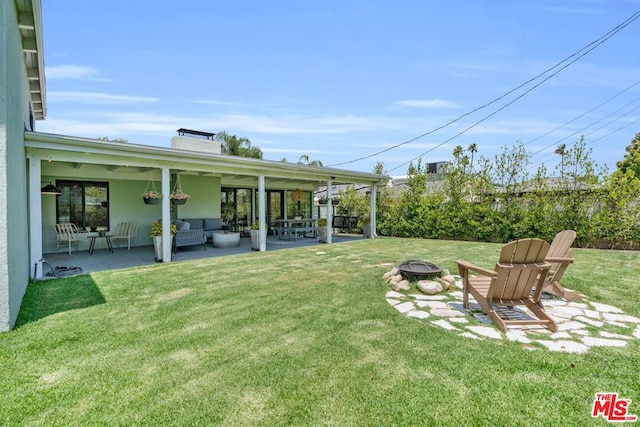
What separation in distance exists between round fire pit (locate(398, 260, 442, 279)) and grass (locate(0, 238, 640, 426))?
0.78m

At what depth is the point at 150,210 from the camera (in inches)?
441

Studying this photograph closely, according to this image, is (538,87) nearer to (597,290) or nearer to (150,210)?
(597,290)

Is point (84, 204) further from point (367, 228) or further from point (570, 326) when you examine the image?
point (570, 326)

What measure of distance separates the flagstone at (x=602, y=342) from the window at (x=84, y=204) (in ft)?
38.9

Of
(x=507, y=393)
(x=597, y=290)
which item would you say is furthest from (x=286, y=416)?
(x=597, y=290)

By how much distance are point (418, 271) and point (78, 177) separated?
10.0 meters

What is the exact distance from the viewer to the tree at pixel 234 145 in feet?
89.3

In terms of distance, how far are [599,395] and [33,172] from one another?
337 inches

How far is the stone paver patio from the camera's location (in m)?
3.22

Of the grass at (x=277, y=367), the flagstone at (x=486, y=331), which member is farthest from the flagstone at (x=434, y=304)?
the flagstone at (x=486, y=331)

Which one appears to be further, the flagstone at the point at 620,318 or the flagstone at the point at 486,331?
the flagstone at the point at 620,318

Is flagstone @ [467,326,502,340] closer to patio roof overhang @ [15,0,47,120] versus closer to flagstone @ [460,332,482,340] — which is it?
flagstone @ [460,332,482,340]

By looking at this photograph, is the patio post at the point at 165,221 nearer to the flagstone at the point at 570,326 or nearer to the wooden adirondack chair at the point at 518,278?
the wooden adirondack chair at the point at 518,278

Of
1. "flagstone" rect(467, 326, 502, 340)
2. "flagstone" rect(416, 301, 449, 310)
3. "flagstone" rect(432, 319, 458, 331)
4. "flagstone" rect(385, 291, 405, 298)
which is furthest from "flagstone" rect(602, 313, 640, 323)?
"flagstone" rect(385, 291, 405, 298)
